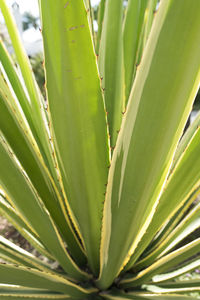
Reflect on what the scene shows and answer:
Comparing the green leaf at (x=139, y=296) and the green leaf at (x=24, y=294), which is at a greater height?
the green leaf at (x=139, y=296)

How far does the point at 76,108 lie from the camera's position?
40cm

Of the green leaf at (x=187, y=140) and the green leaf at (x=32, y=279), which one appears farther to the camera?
the green leaf at (x=187, y=140)

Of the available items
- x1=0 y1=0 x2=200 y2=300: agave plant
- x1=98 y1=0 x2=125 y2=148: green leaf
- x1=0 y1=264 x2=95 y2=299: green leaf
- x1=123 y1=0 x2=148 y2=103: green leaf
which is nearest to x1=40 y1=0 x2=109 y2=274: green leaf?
x1=0 y1=0 x2=200 y2=300: agave plant

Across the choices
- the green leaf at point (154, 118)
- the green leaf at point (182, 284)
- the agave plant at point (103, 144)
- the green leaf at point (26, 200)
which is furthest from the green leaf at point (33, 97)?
the green leaf at point (182, 284)

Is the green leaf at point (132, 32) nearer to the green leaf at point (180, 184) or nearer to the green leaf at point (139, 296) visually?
the green leaf at point (180, 184)

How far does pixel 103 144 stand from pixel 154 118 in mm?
138

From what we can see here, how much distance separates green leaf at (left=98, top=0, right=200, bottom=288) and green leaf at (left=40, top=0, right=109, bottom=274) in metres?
0.07

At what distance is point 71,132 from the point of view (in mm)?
425

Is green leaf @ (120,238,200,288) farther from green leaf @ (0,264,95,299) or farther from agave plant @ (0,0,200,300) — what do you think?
green leaf @ (0,264,95,299)

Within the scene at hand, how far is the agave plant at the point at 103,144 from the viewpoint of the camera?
31 centimetres

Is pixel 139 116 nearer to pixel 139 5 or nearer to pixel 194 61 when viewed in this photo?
pixel 194 61

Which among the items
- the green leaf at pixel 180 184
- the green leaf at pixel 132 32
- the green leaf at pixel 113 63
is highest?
the green leaf at pixel 132 32

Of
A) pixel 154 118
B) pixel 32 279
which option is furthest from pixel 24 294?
pixel 154 118

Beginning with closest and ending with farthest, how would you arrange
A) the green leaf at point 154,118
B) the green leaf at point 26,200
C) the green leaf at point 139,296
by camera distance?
the green leaf at point 154,118 → the green leaf at point 26,200 → the green leaf at point 139,296
